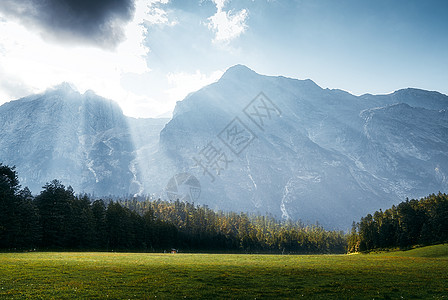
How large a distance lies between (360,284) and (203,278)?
1503 cm

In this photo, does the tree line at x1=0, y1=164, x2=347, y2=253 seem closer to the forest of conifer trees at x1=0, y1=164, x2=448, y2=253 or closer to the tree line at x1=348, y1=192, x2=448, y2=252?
the forest of conifer trees at x1=0, y1=164, x2=448, y2=253

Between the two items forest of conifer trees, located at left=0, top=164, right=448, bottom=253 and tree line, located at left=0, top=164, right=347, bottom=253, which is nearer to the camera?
tree line, located at left=0, top=164, right=347, bottom=253

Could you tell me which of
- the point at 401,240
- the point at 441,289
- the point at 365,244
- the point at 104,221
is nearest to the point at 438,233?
the point at 401,240

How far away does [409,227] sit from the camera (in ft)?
403

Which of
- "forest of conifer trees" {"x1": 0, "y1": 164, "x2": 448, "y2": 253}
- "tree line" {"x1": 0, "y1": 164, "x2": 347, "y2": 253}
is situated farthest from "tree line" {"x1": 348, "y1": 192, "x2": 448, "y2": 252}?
"tree line" {"x1": 0, "y1": 164, "x2": 347, "y2": 253}

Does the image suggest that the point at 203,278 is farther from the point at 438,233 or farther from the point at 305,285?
the point at 438,233

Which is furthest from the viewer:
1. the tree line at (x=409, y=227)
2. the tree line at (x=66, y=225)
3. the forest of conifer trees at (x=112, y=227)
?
the tree line at (x=409, y=227)

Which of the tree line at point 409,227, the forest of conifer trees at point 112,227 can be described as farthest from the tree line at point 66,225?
the tree line at point 409,227

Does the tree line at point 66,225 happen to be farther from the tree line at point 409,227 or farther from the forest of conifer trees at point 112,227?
the tree line at point 409,227

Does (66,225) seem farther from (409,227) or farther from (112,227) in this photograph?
(409,227)

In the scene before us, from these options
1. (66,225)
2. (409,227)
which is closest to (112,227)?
(66,225)

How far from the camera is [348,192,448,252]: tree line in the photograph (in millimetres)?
112375

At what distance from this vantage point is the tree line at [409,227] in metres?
112

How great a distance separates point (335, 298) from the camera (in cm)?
2019
